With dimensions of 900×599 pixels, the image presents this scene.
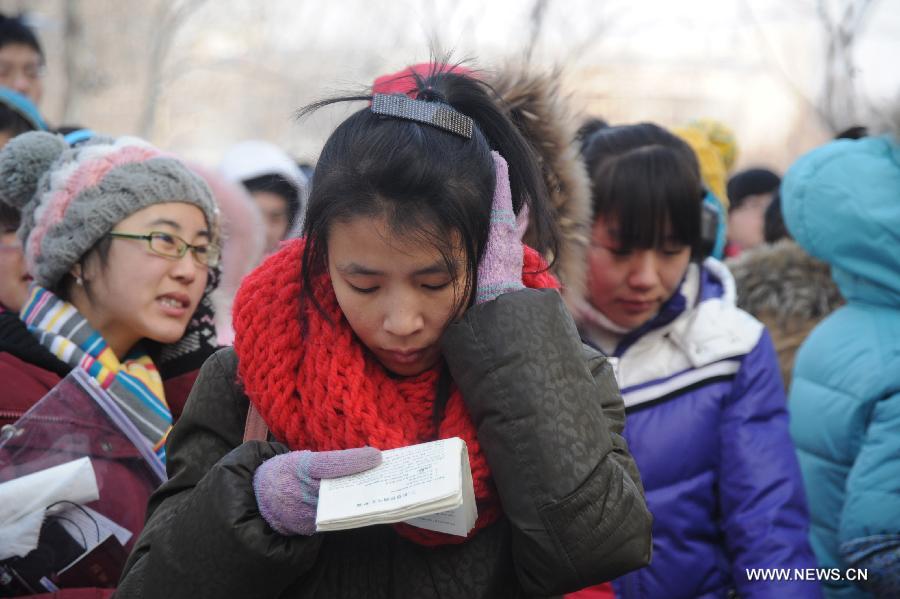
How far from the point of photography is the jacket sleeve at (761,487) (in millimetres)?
2367

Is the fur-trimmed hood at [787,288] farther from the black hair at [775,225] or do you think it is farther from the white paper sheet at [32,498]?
the white paper sheet at [32,498]

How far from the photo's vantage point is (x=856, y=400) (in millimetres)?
2682

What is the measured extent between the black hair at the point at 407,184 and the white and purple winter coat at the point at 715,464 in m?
1.09

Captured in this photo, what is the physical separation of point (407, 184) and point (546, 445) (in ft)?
1.86

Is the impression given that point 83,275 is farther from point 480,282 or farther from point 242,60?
point 242,60

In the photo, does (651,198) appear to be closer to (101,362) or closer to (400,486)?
(400,486)

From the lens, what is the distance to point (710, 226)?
2.99 metres

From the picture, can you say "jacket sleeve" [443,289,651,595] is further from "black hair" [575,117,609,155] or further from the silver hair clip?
"black hair" [575,117,609,155]

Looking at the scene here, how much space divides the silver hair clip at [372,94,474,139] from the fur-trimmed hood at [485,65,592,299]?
2.65 ft

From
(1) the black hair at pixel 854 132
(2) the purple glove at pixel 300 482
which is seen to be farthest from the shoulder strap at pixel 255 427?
(1) the black hair at pixel 854 132

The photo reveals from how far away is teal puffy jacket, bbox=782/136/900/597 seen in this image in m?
2.57

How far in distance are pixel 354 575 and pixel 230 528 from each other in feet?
0.92

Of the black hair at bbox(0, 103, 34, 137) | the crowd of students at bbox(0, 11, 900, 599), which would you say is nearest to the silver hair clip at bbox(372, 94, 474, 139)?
the crowd of students at bbox(0, 11, 900, 599)

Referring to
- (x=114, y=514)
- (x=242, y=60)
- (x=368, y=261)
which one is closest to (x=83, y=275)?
(x=114, y=514)
